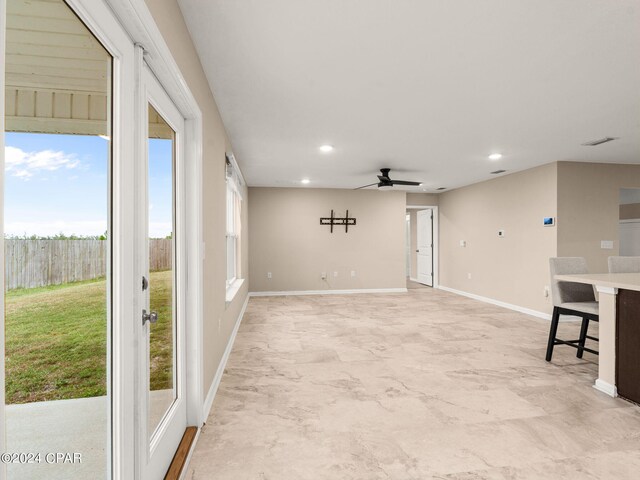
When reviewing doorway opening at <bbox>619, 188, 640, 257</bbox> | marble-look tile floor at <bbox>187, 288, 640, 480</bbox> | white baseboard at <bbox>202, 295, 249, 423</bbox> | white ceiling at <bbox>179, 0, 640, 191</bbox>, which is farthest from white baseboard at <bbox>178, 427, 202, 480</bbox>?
doorway opening at <bbox>619, 188, 640, 257</bbox>

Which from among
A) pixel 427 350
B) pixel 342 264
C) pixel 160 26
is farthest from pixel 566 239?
pixel 160 26

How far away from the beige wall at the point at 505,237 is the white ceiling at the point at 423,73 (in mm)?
1066

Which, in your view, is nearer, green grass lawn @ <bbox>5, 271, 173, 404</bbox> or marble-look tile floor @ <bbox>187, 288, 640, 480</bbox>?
green grass lawn @ <bbox>5, 271, 173, 404</bbox>

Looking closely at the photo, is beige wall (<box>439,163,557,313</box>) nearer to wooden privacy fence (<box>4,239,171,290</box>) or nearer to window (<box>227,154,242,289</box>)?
window (<box>227,154,242,289</box>)

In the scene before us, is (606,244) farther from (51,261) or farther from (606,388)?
(51,261)

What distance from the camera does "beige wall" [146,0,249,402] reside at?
152 centimetres

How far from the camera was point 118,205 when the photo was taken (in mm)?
1100

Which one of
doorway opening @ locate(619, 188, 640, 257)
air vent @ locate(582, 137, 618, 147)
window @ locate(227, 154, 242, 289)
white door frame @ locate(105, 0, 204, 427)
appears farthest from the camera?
doorway opening @ locate(619, 188, 640, 257)

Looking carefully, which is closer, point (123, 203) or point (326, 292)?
point (123, 203)

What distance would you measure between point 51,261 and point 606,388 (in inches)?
141

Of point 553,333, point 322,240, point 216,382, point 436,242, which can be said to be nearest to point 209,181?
point 216,382

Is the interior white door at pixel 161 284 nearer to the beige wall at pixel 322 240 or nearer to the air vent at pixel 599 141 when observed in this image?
the air vent at pixel 599 141

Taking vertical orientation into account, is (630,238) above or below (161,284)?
above

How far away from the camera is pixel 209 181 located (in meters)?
2.39
